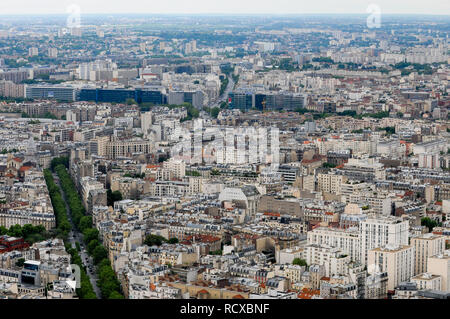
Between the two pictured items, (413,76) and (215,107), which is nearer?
(215,107)

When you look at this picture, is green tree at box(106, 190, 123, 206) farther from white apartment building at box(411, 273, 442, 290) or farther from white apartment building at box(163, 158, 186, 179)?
white apartment building at box(411, 273, 442, 290)

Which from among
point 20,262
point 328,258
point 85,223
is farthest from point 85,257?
point 328,258

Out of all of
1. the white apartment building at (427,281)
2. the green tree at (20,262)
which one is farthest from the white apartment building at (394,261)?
the green tree at (20,262)

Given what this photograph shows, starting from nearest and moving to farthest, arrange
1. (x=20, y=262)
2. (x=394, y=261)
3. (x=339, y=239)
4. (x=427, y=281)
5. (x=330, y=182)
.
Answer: (x=427, y=281) → (x=394, y=261) → (x=20, y=262) → (x=339, y=239) → (x=330, y=182)

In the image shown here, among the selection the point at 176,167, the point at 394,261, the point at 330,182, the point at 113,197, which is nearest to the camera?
the point at 394,261

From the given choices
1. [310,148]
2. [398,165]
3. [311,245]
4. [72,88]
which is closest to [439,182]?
[398,165]

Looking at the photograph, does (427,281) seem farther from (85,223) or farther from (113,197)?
(113,197)

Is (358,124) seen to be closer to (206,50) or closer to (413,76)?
(413,76)

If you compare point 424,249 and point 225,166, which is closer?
point 424,249

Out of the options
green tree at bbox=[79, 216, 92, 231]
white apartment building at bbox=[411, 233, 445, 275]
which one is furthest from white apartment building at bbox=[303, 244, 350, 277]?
green tree at bbox=[79, 216, 92, 231]
